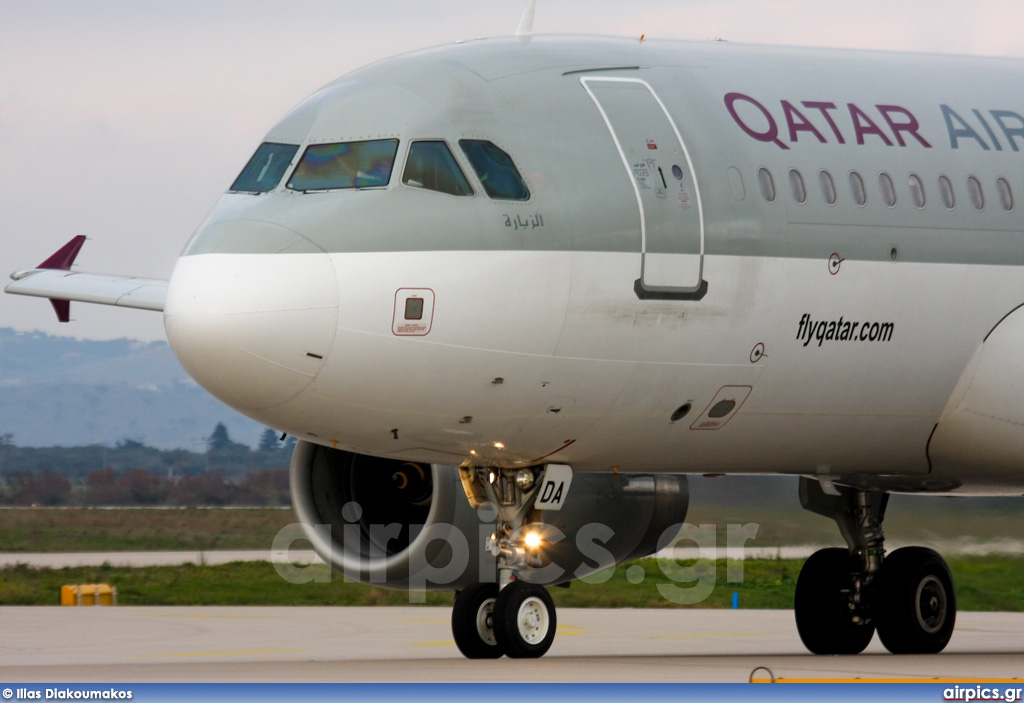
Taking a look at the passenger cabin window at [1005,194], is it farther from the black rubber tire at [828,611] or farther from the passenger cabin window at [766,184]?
the black rubber tire at [828,611]

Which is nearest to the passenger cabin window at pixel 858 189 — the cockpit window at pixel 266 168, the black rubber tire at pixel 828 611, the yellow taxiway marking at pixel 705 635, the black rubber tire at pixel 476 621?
the black rubber tire at pixel 476 621

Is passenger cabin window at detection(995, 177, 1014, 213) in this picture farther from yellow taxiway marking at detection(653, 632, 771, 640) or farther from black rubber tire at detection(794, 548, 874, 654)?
yellow taxiway marking at detection(653, 632, 771, 640)

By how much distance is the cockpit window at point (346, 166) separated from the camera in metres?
12.1

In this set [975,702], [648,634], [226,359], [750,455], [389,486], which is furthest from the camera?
[648,634]

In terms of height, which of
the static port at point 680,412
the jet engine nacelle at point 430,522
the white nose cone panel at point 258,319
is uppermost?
the white nose cone panel at point 258,319

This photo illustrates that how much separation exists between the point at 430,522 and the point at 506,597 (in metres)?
2.10

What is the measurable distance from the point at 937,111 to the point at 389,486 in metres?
5.17

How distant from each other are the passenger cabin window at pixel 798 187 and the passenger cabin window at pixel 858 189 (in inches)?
16.2

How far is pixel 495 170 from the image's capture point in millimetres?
12133

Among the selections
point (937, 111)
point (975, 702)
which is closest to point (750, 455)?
point (937, 111)

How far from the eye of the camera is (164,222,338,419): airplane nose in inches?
445

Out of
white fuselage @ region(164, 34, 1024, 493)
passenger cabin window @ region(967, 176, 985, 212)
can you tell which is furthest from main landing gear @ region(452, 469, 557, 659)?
passenger cabin window @ region(967, 176, 985, 212)

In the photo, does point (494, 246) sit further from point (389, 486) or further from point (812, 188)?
point (389, 486)

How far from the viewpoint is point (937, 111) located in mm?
14234
